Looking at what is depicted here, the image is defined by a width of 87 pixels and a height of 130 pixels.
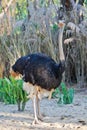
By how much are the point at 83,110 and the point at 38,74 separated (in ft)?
3.99

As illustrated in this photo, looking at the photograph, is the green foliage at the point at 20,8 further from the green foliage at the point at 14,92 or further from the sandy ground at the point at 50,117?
the green foliage at the point at 14,92

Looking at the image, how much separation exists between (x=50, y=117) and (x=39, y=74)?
0.68m

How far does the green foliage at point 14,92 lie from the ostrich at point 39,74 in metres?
0.43

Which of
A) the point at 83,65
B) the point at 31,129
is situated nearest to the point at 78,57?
the point at 83,65

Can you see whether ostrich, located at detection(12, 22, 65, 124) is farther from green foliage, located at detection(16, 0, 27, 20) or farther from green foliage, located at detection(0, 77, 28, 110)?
green foliage, located at detection(16, 0, 27, 20)

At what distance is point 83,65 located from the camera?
935 cm

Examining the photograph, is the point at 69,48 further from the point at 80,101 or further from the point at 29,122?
the point at 29,122

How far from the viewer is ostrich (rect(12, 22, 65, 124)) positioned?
18.7ft

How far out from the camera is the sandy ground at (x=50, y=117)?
5434 mm

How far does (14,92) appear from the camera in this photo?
652cm

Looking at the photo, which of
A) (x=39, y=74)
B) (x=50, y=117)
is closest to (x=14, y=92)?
(x=50, y=117)

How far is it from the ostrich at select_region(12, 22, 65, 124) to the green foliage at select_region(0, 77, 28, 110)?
1.41ft

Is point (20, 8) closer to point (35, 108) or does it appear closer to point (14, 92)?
point (14, 92)

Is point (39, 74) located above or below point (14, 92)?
above
